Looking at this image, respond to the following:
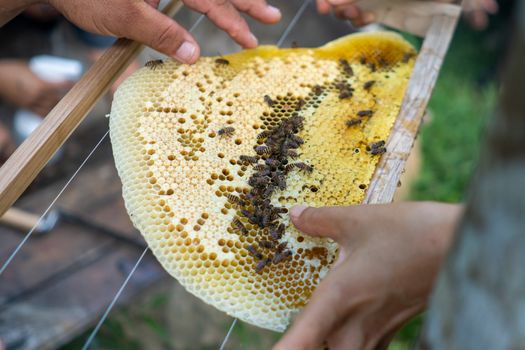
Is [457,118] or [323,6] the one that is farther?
[457,118]

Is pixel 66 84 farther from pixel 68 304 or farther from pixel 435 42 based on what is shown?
pixel 435 42

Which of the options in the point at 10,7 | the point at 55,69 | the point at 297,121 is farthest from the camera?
the point at 55,69

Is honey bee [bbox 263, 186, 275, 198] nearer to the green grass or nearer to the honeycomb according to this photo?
the honeycomb

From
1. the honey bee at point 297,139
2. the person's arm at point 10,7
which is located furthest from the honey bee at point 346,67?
the person's arm at point 10,7

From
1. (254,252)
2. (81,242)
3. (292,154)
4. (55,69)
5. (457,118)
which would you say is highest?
(292,154)

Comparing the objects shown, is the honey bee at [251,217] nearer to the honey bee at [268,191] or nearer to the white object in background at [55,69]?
the honey bee at [268,191]

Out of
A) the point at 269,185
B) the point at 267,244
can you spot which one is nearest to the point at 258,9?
the point at 269,185

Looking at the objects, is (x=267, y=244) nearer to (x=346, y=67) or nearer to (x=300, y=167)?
(x=300, y=167)
